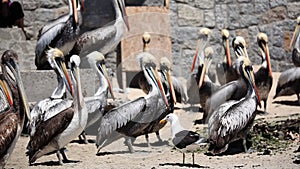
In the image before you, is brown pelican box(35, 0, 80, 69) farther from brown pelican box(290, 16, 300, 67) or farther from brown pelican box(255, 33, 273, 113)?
brown pelican box(290, 16, 300, 67)

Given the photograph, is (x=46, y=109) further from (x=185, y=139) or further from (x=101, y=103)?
(x=185, y=139)

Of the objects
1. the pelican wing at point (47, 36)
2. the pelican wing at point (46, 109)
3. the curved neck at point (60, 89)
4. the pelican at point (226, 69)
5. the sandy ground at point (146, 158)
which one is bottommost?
the sandy ground at point (146, 158)

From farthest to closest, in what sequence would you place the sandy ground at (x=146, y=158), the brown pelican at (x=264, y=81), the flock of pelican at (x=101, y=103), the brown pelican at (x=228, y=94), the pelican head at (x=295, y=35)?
the pelican head at (x=295, y=35)
the brown pelican at (x=264, y=81)
the brown pelican at (x=228, y=94)
the flock of pelican at (x=101, y=103)
the sandy ground at (x=146, y=158)

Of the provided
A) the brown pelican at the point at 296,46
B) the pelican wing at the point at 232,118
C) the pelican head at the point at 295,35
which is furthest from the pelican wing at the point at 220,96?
the pelican head at the point at 295,35

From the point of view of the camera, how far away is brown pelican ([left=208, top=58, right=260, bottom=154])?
601 cm

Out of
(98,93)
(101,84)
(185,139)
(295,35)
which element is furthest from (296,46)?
(185,139)

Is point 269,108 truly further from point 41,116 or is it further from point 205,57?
point 41,116

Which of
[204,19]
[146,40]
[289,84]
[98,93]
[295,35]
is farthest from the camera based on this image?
[204,19]

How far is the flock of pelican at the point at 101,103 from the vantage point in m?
5.88

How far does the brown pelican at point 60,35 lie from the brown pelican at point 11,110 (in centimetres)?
118

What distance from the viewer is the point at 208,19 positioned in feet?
34.9

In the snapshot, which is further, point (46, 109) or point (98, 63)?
point (98, 63)

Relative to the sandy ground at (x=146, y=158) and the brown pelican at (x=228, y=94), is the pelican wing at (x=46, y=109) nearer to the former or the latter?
the sandy ground at (x=146, y=158)

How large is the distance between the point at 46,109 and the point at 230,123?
1679 millimetres
